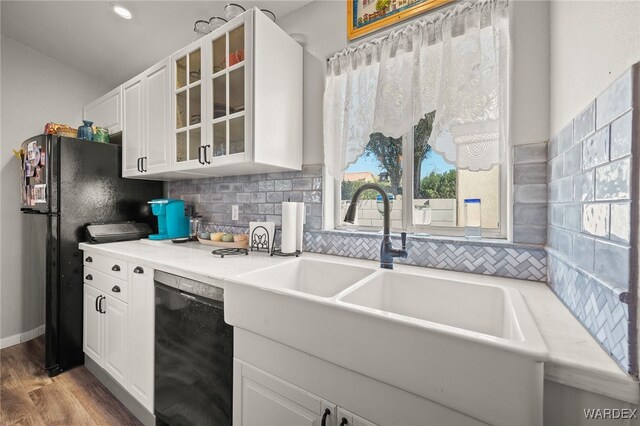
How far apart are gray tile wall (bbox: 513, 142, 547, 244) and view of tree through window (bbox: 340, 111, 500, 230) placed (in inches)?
5.7

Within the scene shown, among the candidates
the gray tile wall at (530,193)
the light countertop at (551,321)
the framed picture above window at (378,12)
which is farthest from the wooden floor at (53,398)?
the framed picture above window at (378,12)

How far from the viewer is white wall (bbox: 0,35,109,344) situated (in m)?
2.33

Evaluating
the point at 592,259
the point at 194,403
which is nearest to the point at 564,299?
the point at 592,259

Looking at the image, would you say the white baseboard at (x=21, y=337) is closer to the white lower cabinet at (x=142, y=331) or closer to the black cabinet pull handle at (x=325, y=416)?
the white lower cabinet at (x=142, y=331)

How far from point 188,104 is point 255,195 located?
29.1 inches

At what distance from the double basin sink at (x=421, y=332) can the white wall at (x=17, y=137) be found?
9.04 ft

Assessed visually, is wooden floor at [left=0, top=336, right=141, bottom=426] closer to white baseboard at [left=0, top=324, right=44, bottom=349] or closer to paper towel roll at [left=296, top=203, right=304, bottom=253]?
white baseboard at [left=0, top=324, right=44, bottom=349]

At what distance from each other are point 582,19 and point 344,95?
3.30 feet

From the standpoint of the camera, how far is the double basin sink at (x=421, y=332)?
20.9 inches

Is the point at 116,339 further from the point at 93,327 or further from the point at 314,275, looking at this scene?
the point at 314,275

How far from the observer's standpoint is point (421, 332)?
2.05 feet

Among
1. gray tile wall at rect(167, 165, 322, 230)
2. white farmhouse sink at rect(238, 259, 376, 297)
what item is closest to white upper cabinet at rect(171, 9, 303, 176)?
gray tile wall at rect(167, 165, 322, 230)

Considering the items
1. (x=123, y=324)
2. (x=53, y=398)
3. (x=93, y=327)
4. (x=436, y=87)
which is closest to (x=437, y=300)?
(x=436, y=87)

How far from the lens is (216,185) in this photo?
2.23 metres
